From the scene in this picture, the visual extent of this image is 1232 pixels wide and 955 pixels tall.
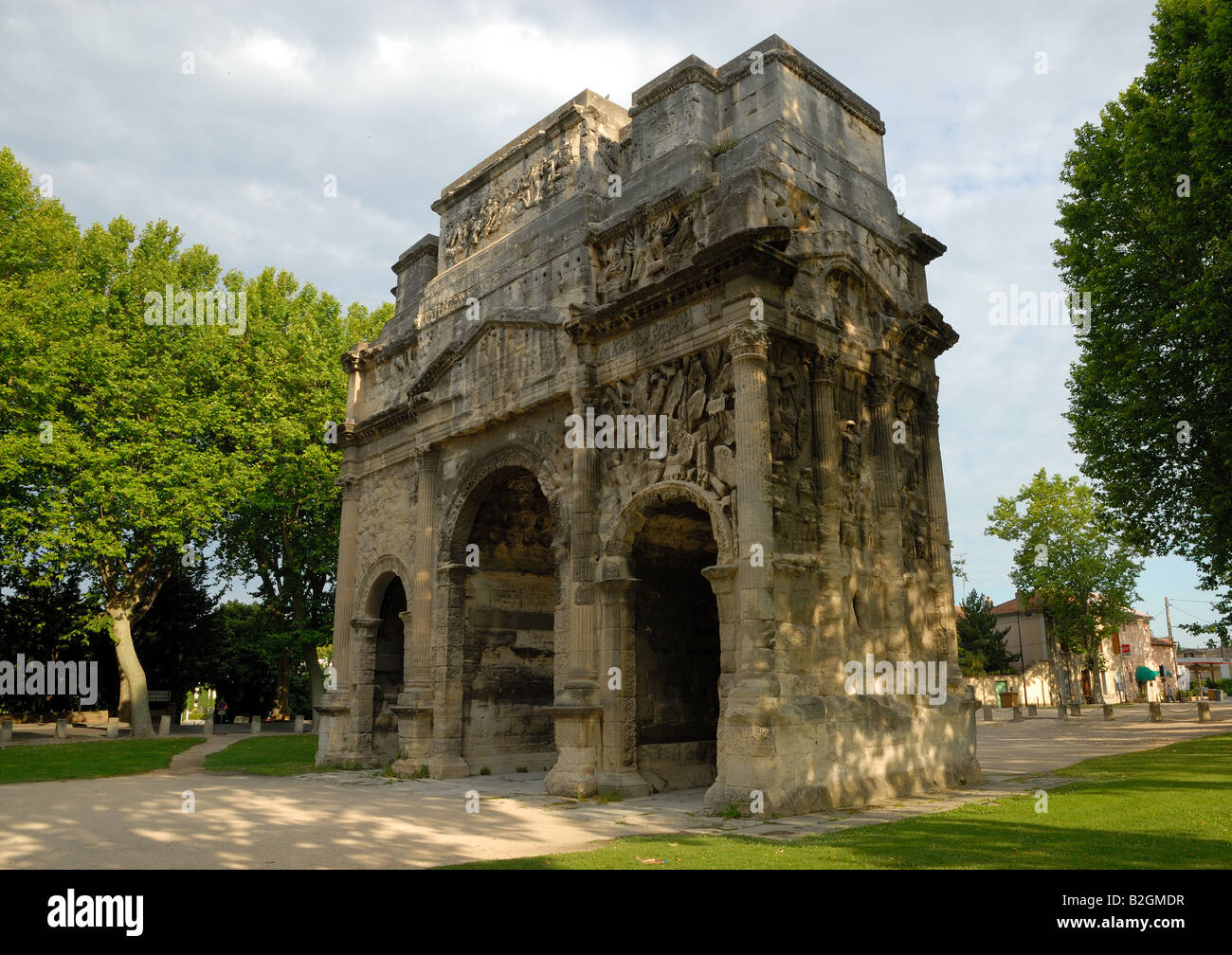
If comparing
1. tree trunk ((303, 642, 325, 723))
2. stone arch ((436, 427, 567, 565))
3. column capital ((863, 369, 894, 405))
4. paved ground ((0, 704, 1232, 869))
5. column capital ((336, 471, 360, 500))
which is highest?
column capital ((863, 369, 894, 405))

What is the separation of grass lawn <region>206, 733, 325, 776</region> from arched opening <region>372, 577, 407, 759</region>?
136 cm

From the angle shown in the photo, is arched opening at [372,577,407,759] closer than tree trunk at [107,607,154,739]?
Yes

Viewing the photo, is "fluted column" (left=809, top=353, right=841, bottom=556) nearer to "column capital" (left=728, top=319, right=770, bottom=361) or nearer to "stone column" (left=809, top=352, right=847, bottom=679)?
"stone column" (left=809, top=352, right=847, bottom=679)

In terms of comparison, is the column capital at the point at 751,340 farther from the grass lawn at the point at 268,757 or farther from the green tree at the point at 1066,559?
the green tree at the point at 1066,559

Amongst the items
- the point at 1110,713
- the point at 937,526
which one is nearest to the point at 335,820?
the point at 937,526

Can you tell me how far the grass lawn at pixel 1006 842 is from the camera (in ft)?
23.0

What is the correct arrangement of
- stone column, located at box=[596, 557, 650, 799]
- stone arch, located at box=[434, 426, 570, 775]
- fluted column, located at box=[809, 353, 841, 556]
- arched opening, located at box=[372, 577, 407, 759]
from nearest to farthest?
fluted column, located at box=[809, 353, 841, 556], stone column, located at box=[596, 557, 650, 799], stone arch, located at box=[434, 426, 570, 775], arched opening, located at box=[372, 577, 407, 759]

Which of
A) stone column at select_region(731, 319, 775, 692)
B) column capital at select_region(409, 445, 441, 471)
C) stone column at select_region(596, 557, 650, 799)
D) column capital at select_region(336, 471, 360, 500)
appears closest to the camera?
stone column at select_region(731, 319, 775, 692)

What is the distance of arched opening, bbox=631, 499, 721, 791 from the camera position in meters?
13.4

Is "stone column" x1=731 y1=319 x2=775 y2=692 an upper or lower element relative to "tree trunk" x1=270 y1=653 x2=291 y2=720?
upper

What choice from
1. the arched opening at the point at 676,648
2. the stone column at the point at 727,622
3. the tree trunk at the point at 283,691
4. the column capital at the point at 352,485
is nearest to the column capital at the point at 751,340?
the arched opening at the point at 676,648

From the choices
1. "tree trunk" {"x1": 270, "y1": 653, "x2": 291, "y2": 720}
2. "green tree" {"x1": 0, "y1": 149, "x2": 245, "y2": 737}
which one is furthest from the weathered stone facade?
"tree trunk" {"x1": 270, "y1": 653, "x2": 291, "y2": 720}

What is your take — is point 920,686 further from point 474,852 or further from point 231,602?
point 231,602

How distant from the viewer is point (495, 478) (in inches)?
643
